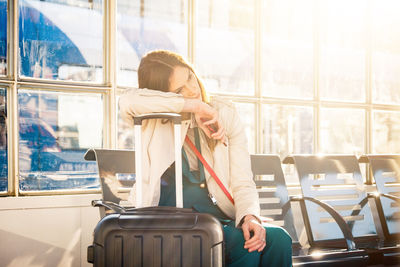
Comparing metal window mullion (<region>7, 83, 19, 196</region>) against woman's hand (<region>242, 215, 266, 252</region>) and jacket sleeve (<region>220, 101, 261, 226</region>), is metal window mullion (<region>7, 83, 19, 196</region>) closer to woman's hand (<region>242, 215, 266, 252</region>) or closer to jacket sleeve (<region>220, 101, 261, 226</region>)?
jacket sleeve (<region>220, 101, 261, 226</region>)

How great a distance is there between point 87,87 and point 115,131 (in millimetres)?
358

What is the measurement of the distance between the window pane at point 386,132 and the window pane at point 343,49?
0.97ft

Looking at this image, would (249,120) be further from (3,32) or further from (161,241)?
(161,241)

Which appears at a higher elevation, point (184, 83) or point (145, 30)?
point (145, 30)

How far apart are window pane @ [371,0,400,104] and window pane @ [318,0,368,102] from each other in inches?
6.0

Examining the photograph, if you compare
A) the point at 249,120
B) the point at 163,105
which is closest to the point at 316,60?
the point at 249,120

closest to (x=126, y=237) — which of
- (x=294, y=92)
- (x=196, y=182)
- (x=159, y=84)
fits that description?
(x=196, y=182)

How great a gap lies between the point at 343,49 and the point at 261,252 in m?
2.82

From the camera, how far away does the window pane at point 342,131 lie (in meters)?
3.57

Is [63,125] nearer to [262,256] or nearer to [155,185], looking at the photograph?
[155,185]

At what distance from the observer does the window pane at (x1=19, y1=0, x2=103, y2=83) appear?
8.32ft

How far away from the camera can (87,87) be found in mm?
2668

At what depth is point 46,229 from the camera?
2.47 m

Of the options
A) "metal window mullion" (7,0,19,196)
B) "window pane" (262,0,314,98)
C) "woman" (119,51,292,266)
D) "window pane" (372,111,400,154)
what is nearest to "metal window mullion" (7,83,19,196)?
"metal window mullion" (7,0,19,196)
